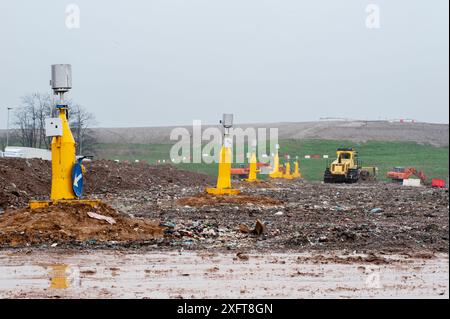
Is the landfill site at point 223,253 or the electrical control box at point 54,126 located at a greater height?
the electrical control box at point 54,126

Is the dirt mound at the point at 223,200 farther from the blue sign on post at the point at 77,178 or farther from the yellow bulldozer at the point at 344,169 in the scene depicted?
the yellow bulldozer at the point at 344,169

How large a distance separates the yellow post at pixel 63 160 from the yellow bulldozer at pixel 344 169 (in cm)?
4089

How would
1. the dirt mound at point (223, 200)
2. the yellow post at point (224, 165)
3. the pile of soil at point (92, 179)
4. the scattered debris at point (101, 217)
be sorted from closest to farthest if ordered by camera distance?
the scattered debris at point (101, 217), the dirt mound at point (223, 200), the yellow post at point (224, 165), the pile of soil at point (92, 179)

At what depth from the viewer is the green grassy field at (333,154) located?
6931 cm

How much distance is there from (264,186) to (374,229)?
82.8 feet

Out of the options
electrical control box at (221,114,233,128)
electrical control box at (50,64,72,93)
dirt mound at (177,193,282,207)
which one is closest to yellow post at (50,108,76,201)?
electrical control box at (50,64,72,93)

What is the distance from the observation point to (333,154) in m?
85.8

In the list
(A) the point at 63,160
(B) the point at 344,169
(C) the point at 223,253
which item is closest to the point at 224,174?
(A) the point at 63,160

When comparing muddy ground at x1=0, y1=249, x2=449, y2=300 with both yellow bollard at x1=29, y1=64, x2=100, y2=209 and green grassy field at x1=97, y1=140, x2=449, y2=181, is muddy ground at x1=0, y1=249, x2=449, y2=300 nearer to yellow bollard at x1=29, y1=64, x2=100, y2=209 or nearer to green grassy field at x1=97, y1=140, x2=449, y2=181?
yellow bollard at x1=29, y1=64, x2=100, y2=209

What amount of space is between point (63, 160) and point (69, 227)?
153 cm

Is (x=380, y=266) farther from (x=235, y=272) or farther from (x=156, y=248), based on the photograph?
(x=156, y=248)

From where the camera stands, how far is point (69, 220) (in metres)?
14.3

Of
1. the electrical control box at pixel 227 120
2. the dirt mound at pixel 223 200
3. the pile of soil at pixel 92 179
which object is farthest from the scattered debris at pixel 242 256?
the pile of soil at pixel 92 179
